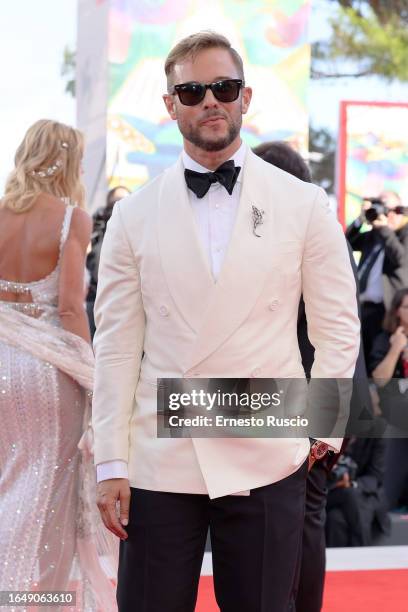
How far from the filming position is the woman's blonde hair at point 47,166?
12.2 ft

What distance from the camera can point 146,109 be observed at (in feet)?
19.5

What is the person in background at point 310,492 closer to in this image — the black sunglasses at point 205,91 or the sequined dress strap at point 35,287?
the sequined dress strap at point 35,287

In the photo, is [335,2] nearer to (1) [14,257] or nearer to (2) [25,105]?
(2) [25,105]

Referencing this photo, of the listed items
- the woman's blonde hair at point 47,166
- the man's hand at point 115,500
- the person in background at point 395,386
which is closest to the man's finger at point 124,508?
the man's hand at point 115,500

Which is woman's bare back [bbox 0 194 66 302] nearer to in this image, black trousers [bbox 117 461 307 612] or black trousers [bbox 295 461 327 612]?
black trousers [bbox 295 461 327 612]

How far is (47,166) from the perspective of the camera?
3732 mm

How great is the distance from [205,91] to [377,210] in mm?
4023

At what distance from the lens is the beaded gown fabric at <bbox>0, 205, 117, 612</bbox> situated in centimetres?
360

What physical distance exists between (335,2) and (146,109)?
11.7 feet

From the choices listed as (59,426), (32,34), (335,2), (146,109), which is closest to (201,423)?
(59,426)

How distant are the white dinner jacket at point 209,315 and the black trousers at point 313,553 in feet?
2.73

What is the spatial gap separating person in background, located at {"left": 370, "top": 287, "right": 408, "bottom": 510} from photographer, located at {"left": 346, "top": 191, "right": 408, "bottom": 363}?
0.09 metres

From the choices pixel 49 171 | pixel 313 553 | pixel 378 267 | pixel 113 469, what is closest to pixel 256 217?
pixel 113 469

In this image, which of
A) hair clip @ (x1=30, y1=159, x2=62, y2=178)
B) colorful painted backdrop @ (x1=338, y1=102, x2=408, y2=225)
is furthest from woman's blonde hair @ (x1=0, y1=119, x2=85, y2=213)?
colorful painted backdrop @ (x1=338, y1=102, x2=408, y2=225)
